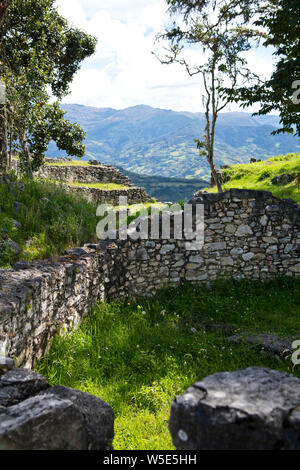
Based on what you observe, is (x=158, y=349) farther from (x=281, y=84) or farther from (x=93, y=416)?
(x=281, y=84)

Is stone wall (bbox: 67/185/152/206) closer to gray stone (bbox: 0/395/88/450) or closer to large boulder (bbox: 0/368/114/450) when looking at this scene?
large boulder (bbox: 0/368/114/450)

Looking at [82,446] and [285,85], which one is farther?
[285,85]

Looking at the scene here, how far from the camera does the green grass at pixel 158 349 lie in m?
4.09

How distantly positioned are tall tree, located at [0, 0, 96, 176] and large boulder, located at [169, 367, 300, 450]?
12.3 m

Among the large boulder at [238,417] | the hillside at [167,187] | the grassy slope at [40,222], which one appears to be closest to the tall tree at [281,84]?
the grassy slope at [40,222]

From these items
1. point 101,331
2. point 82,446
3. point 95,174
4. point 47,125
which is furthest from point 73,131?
point 82,446

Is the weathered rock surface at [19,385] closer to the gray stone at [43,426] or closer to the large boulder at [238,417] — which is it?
the gray stone at [43,426]

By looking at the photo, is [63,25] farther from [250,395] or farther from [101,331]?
[250,395]

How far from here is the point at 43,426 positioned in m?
2.04

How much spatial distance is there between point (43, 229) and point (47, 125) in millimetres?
9703

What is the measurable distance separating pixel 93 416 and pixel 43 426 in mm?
442

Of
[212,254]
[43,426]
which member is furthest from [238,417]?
[212,254]

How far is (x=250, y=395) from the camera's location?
2.09 m

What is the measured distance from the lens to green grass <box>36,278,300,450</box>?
4086 mm
